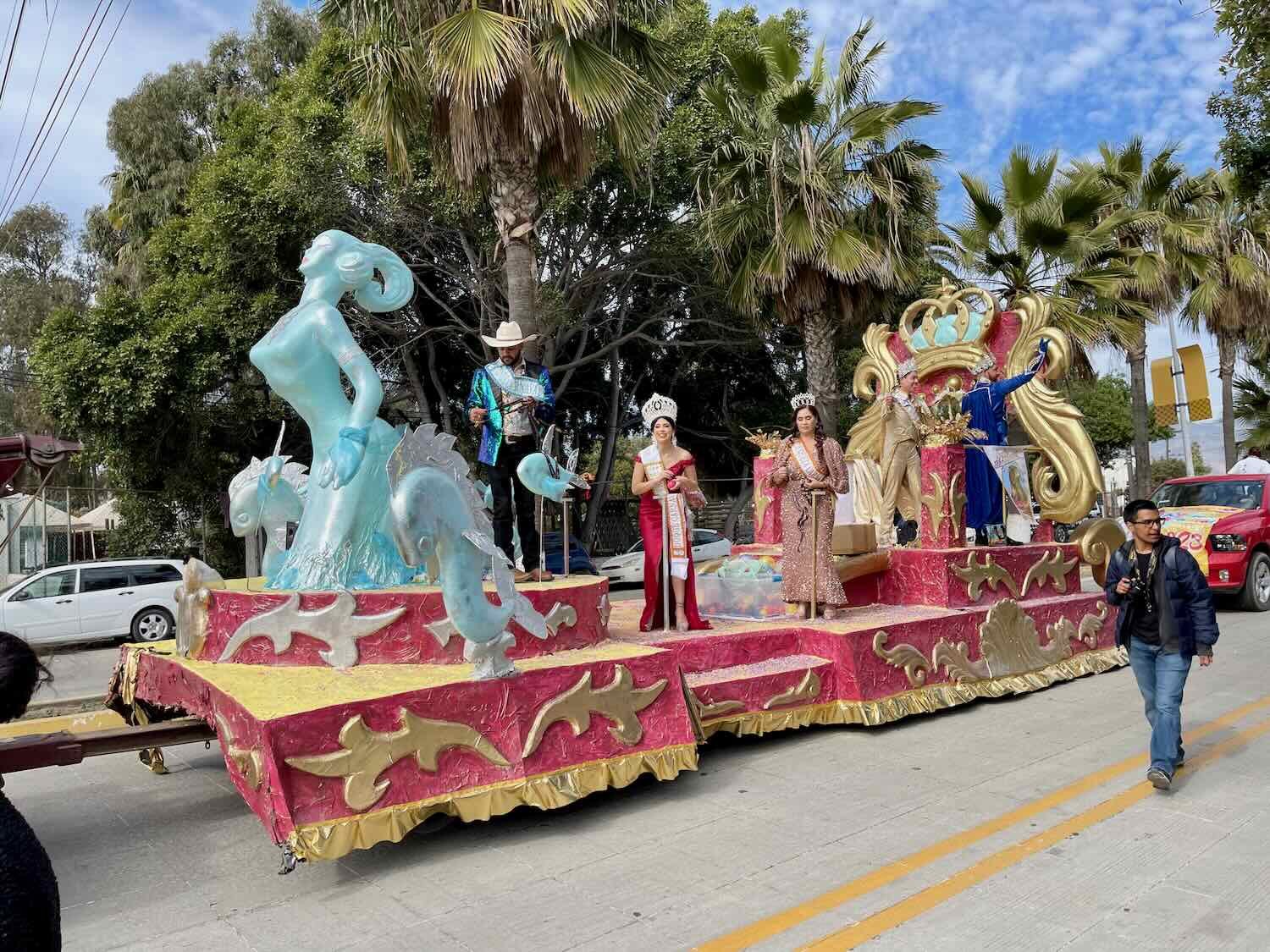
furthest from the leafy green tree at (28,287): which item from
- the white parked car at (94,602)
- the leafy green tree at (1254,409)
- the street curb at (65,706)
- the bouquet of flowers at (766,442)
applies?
the leafy green tree at (1254,409)

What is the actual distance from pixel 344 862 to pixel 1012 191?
1414 centimetres

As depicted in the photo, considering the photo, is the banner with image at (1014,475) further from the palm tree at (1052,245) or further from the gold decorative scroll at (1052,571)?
the palm tree at (1052,245)

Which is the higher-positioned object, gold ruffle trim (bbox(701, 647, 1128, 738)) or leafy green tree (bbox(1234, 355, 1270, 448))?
leafy green tree (bbox(1234, 355, 1270, 448))

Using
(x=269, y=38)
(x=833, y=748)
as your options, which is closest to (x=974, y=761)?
(x=833, y=748)

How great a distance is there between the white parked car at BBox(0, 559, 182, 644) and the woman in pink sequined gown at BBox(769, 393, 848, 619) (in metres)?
9.19

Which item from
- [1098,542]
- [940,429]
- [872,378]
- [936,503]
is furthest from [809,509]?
[1098,542]

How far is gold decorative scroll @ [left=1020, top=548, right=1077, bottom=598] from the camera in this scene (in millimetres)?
7848

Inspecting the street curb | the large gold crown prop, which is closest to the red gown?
the large gold crown prop

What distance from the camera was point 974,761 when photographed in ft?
17.7

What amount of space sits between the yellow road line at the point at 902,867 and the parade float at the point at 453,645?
1.27 m

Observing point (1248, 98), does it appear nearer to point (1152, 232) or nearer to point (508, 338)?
point (508, 338)

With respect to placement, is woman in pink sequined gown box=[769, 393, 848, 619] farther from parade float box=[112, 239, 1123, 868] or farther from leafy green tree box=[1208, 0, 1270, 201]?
leafy green tree box=[1208, 0, 1270, 201]

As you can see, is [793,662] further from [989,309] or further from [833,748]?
[989,309]

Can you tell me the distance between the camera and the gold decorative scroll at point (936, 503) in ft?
24.5
